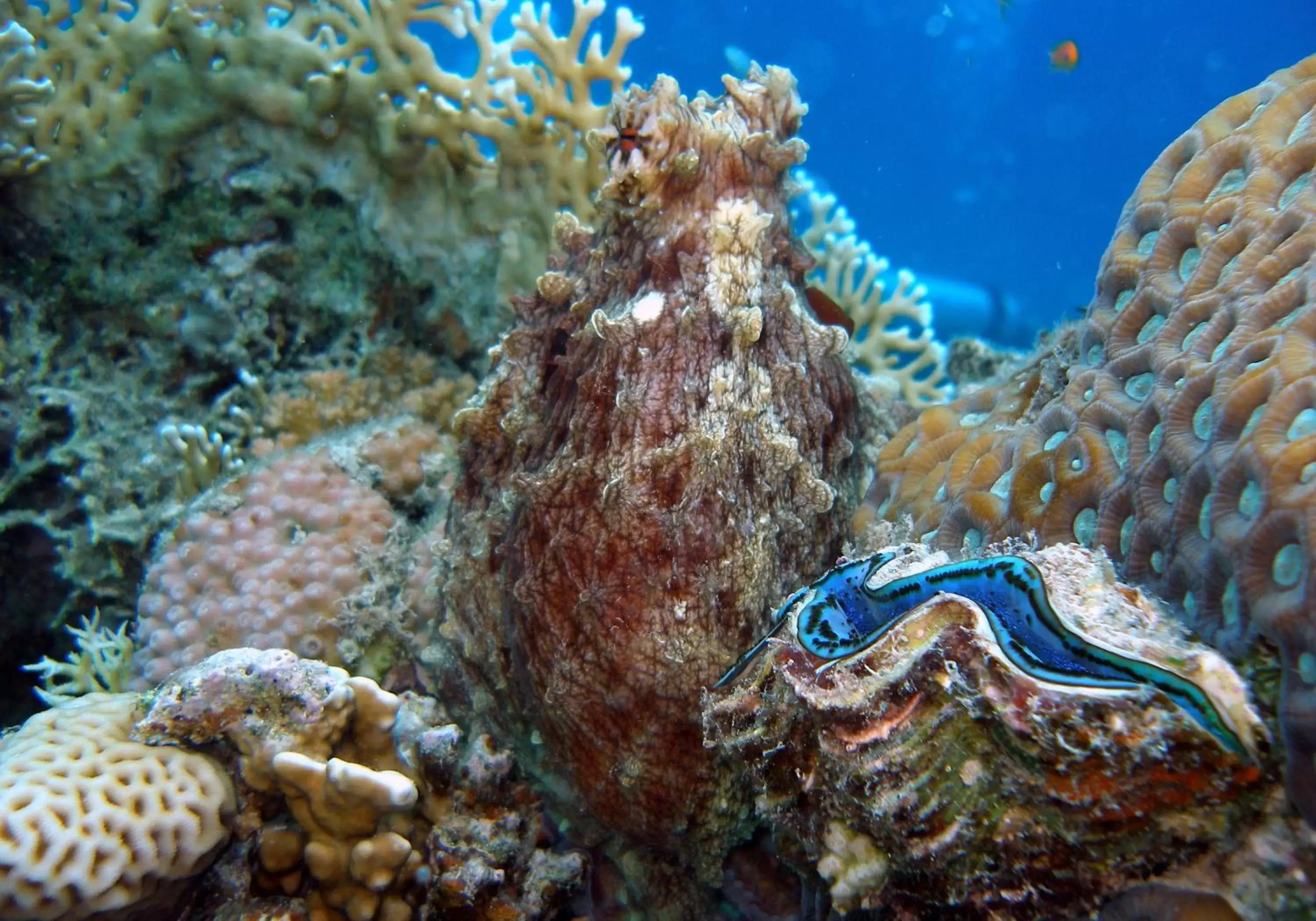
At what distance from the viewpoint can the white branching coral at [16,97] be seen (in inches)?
154

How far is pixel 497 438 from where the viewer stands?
264 cm

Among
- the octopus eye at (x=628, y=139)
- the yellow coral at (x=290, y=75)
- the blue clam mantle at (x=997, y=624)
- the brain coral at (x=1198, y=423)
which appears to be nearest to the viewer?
the blue clam mantle at (x=997, y=624)

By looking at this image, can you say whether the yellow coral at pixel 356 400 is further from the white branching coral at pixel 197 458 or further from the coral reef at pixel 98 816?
the coral reef at pixel 98 816

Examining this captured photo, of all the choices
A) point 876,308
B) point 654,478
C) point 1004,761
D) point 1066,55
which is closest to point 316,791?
point 654,478

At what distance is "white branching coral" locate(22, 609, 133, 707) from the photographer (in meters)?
3.38

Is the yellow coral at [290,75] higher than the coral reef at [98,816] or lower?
higher

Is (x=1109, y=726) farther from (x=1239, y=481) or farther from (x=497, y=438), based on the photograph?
(x=497, y=438)

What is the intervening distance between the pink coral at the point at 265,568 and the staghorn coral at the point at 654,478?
37.8 inches

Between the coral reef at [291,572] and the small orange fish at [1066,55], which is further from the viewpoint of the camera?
the small orange fish at [1066,55]

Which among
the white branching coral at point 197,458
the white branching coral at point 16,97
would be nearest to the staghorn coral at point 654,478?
the white branching coral at point 197,458

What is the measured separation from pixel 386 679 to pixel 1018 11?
44067mm

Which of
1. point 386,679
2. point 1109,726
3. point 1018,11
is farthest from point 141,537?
point 1018,11

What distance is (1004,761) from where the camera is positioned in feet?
4.72

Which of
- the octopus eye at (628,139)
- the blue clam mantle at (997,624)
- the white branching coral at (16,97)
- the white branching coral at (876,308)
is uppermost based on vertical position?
the white branching coral at (876,308)
